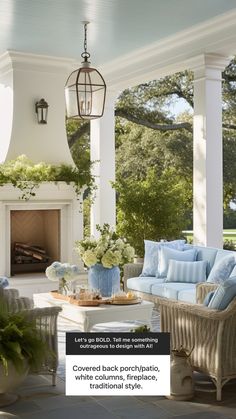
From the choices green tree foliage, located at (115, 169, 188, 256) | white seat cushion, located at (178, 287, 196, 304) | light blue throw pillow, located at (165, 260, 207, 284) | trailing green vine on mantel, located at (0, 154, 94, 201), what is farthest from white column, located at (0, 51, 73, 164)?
white seat cushion, located at (178, 287, 196, 304)

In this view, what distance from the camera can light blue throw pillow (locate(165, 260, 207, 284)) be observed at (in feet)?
23.2

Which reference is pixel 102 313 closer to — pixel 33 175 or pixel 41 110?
pixel 33 175

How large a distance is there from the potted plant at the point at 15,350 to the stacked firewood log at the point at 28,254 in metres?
4.44

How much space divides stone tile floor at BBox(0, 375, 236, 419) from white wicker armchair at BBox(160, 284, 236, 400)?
0.17m

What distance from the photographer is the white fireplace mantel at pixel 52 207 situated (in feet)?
Answer: 28.2

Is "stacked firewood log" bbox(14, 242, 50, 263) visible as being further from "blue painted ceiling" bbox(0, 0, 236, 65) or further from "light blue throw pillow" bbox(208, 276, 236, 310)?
"light blue throw pillow" bbox(208, 276, 236, 310)

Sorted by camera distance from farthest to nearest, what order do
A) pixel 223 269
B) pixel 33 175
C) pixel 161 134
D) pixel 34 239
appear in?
pixel 161 134
pixel 34 239
pixel 33 175
pixel 223 269

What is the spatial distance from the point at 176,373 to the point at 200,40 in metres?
4.65

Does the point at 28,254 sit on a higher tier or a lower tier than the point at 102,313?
higher

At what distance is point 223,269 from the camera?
6570 millimetres

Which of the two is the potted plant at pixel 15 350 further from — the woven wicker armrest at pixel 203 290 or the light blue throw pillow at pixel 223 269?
the light blue throw pillow at pixel 223 269

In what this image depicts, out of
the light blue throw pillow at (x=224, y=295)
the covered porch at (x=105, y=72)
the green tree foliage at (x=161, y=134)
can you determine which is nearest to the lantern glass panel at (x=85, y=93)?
the covered porch at (x=105, y=72)

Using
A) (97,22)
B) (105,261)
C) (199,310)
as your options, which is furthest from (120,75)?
(199,310)

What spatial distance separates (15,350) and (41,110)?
534 centimetres
